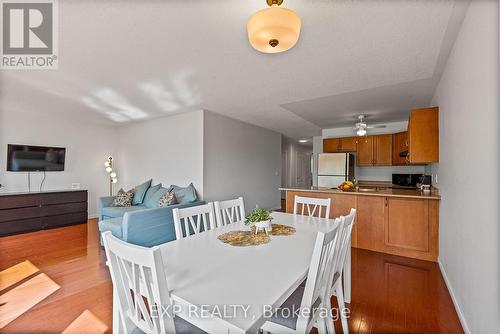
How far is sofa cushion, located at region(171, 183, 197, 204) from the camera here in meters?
4.10

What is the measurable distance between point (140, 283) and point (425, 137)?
11.3ft

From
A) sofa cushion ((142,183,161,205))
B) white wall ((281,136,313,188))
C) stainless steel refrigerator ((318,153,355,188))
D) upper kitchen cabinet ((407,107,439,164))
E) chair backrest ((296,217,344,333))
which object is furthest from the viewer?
white wall ((281,136,313,188))

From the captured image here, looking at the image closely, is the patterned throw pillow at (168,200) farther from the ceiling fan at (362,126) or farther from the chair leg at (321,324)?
the ceiling fan at (362,126)

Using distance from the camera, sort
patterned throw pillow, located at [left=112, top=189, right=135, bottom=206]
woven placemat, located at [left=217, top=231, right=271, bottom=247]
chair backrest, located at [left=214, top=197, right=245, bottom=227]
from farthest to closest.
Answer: patterned throw pillow, located at [left=112, top=189, right=135, bottom=206]
chair backrest, located at [left=214, top=197, right=245, bottom=227]
woven placemat, located at [left=217, top=231, right=271, bottom=247]

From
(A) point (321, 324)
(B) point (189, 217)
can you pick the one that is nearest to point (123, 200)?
(B) point (189, 217)

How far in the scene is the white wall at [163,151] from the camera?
4.46 meters

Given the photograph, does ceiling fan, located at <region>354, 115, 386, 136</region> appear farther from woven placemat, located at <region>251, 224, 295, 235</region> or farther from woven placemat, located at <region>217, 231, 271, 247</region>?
woven placemat, located at <region>217, 231, 271, 247</region>

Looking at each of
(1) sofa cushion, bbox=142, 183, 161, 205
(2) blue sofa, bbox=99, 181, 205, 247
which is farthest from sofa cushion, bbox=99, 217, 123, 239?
(1) sofa cushion, bbox=142, 183, 161, 205

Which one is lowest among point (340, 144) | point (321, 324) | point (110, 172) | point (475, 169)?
point (321, 324)

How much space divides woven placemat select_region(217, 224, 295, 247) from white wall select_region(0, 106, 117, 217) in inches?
194

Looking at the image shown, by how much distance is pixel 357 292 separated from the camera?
7.42ft

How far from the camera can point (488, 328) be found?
1288 mm

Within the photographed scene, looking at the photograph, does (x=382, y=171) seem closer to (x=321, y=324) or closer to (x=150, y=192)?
(x=321, y=324)

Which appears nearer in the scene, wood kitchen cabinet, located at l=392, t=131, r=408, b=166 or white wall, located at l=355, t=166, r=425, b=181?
wood kitchen cabinet, located at l=392, t=131, r=408, b=166
